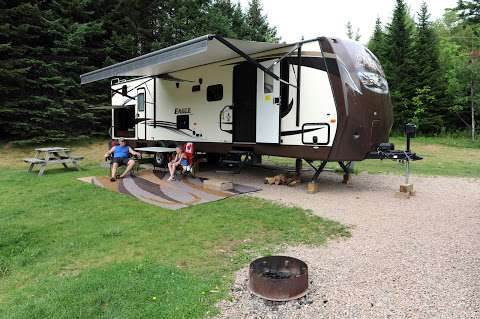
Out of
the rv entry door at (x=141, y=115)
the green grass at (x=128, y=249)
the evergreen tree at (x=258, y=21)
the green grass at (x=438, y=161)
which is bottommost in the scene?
the green grass at (x=128, y=249)

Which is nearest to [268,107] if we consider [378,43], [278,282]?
[278,282]

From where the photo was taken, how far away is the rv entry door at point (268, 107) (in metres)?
8.10

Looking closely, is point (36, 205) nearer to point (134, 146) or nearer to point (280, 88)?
point (280, 88)

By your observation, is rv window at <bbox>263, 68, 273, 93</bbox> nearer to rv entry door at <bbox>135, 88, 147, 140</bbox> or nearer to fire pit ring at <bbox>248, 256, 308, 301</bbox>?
fire pit ring at <bbox>248, 256, 308, 301</bbox>

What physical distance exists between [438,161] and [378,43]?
631 inches

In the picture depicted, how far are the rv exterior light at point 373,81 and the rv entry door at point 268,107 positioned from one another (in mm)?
1697

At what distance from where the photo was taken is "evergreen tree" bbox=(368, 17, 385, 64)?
2588cm

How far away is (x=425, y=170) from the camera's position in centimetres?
1136

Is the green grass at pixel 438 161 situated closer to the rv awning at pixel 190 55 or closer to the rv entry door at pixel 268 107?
the rv entry door at pixel 268 107

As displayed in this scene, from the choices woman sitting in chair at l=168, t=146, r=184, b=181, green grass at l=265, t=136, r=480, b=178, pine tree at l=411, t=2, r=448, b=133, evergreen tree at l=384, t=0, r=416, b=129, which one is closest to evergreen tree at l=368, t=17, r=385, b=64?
evergreen tree at l=384, t=0, r=416, b=129

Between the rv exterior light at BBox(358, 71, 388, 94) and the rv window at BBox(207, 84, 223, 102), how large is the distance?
→ 3568 mm

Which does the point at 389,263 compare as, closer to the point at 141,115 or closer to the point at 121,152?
the point at 121,152

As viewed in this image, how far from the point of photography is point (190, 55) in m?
6.86

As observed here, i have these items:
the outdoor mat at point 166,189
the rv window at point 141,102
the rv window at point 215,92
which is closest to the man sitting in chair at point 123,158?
the outdoor mat at point 166,189
